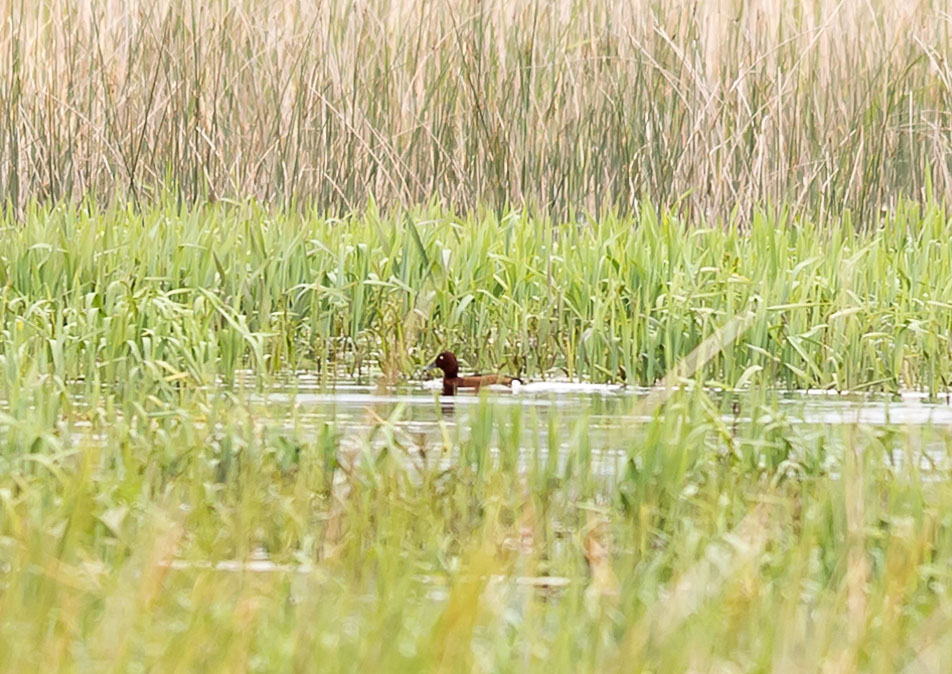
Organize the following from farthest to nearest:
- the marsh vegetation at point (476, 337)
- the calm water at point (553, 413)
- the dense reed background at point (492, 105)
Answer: the dense reed background at point (492, 105) → the calm water at point (553, 413) → the marsh vegetation at point (476, 337)

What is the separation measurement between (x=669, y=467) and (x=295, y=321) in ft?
8.95

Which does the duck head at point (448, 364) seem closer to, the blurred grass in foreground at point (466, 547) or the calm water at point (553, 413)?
the calm water at point (553, 413)

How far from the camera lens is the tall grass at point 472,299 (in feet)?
19.7

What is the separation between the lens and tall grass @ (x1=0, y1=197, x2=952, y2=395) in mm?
6004

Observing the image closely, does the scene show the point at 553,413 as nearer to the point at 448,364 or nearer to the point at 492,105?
the point at 448,364

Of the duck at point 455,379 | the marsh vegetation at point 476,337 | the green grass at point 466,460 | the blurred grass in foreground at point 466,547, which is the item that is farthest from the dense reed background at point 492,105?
the blurred grass in foreground at point 466,547

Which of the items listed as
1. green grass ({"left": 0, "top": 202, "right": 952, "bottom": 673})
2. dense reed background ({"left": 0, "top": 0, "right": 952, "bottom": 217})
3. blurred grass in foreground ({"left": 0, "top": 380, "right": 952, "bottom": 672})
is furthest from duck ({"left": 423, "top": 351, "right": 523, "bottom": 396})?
dense reed background ({"left": 0, "top": 0, "right": 952, "bottom": 217})

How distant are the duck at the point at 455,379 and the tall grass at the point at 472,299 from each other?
0.72 feet

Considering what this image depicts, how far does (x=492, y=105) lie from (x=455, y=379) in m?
2.85

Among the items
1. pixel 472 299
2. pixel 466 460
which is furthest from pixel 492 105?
pixel 466 460

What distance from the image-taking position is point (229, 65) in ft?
28.7

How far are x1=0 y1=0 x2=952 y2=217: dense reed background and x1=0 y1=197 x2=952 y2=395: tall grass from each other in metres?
0.85

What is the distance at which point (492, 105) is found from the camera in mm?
8547

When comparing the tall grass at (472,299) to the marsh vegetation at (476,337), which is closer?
the marsh vegetation at (476,337)
